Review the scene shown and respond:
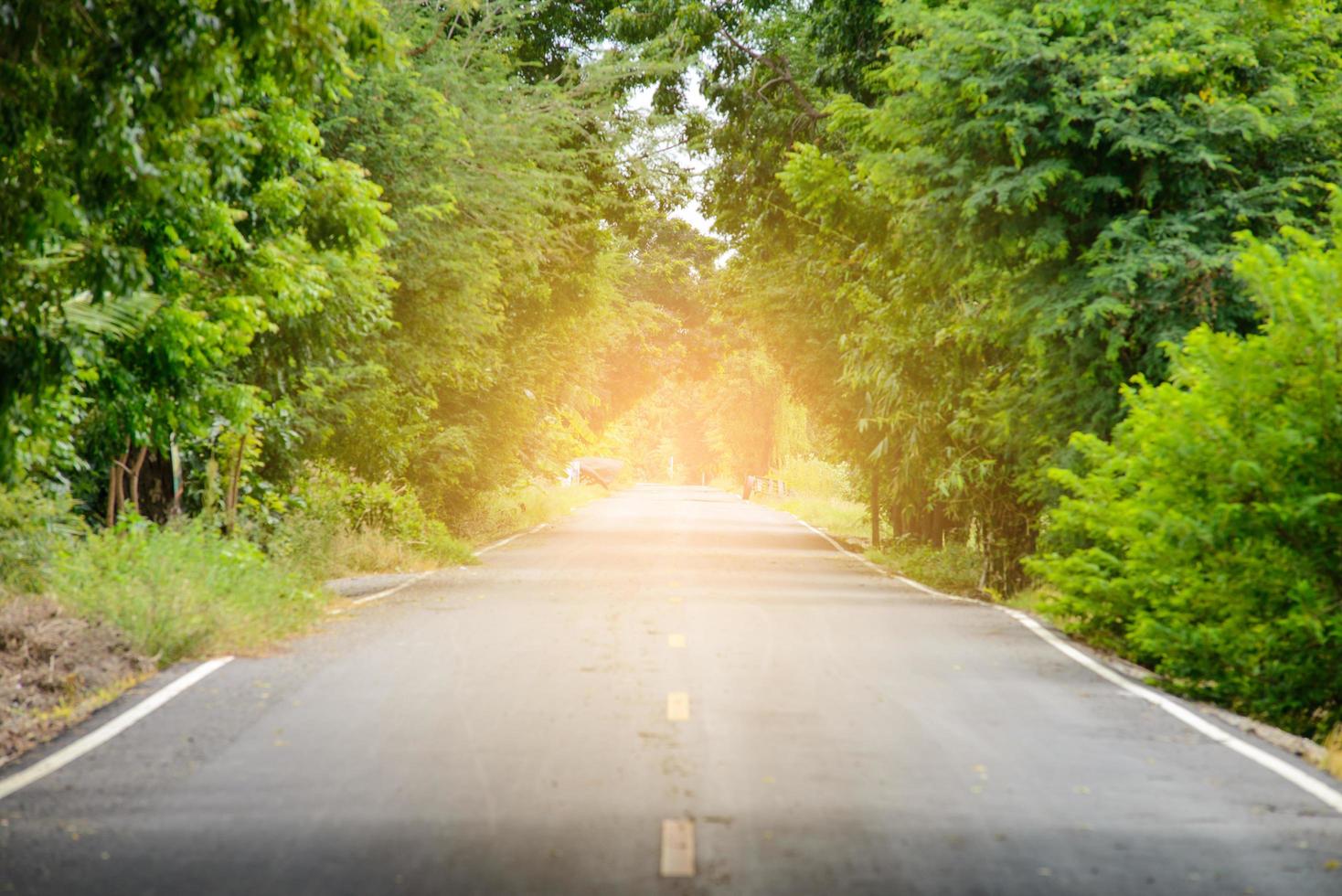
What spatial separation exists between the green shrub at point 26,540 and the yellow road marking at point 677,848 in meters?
7.90

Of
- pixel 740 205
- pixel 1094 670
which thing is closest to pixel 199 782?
pixel 1094 670

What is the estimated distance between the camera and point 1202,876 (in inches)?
259

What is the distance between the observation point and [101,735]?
30.9 ft

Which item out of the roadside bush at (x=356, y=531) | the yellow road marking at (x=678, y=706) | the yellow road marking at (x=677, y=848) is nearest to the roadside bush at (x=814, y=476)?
the roadside bush at (x=356, y=531)

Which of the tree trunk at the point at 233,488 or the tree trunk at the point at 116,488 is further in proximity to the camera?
the tree trunk at the point at 233,488

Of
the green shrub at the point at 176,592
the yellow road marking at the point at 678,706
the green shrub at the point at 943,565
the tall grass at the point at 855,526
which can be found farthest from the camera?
the tall grass at the point at 855,526

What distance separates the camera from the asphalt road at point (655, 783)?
6.54 m

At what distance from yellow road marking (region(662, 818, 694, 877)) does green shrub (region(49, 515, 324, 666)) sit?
6.50 metres

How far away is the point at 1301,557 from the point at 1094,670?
1.93m

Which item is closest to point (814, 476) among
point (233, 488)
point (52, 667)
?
point (233, 488)

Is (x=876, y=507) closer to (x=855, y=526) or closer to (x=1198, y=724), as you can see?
(x=855, y=526)

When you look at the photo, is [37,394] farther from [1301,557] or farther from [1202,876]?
[1301,557]

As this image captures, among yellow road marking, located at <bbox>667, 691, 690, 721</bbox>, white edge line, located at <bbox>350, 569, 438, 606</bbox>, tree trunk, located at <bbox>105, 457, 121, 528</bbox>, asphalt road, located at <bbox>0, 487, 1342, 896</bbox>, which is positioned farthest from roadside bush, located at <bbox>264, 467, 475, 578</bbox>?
yellow road marking, located at <bbox>667, 691, 690, 721</bbox>

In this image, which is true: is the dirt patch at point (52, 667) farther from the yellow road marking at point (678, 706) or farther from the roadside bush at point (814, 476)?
the roadside bush at point (814, 476)
